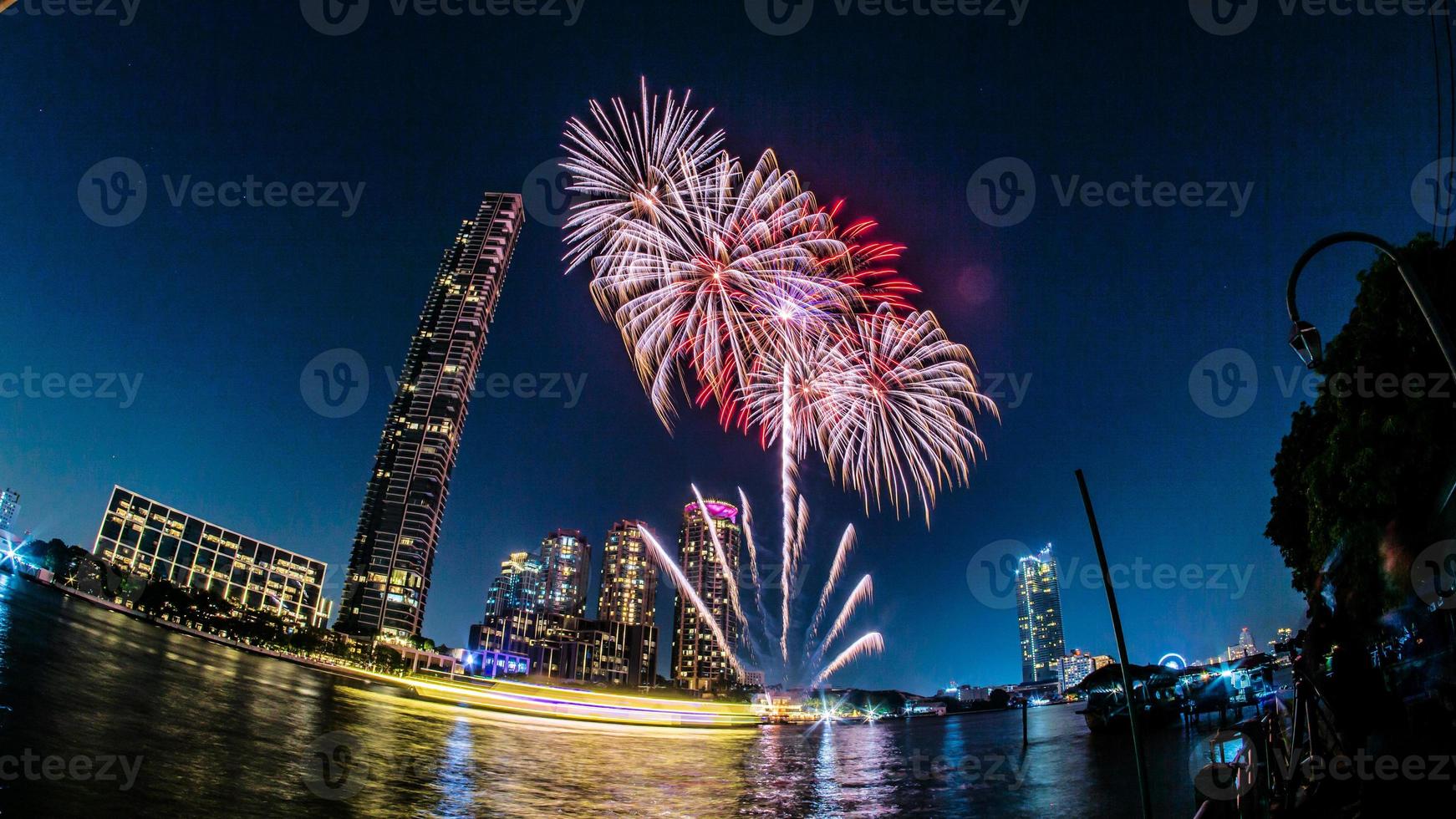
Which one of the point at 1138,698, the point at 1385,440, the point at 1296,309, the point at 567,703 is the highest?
the point at 1385,440

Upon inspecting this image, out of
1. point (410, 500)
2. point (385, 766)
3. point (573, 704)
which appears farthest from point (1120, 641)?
point (410, 500)

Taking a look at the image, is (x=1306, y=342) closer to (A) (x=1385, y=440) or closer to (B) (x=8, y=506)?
(A) (x=1385, y=440)

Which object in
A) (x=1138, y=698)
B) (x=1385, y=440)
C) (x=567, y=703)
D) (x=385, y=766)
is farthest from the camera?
(x=567, y=703)

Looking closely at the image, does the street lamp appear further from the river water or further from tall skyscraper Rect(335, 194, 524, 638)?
tall skyscraper Rect(335, 194, 524, 638)

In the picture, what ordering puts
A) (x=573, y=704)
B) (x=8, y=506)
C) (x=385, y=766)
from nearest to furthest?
(x=385, y=766) → (x=573, y=704) → (x=8, y=506)

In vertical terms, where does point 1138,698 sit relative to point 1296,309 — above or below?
below

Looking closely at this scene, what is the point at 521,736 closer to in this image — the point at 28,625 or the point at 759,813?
the point at 759,813

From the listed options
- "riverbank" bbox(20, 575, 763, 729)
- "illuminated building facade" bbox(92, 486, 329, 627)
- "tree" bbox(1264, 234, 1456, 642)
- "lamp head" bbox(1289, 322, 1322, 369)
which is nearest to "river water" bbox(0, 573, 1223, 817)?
"tree" bbox(1264, 234, 1456, 642)

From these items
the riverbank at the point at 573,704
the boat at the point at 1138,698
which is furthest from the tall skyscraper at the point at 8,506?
the boat at the point at 1138,698

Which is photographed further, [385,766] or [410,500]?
[410,500]
